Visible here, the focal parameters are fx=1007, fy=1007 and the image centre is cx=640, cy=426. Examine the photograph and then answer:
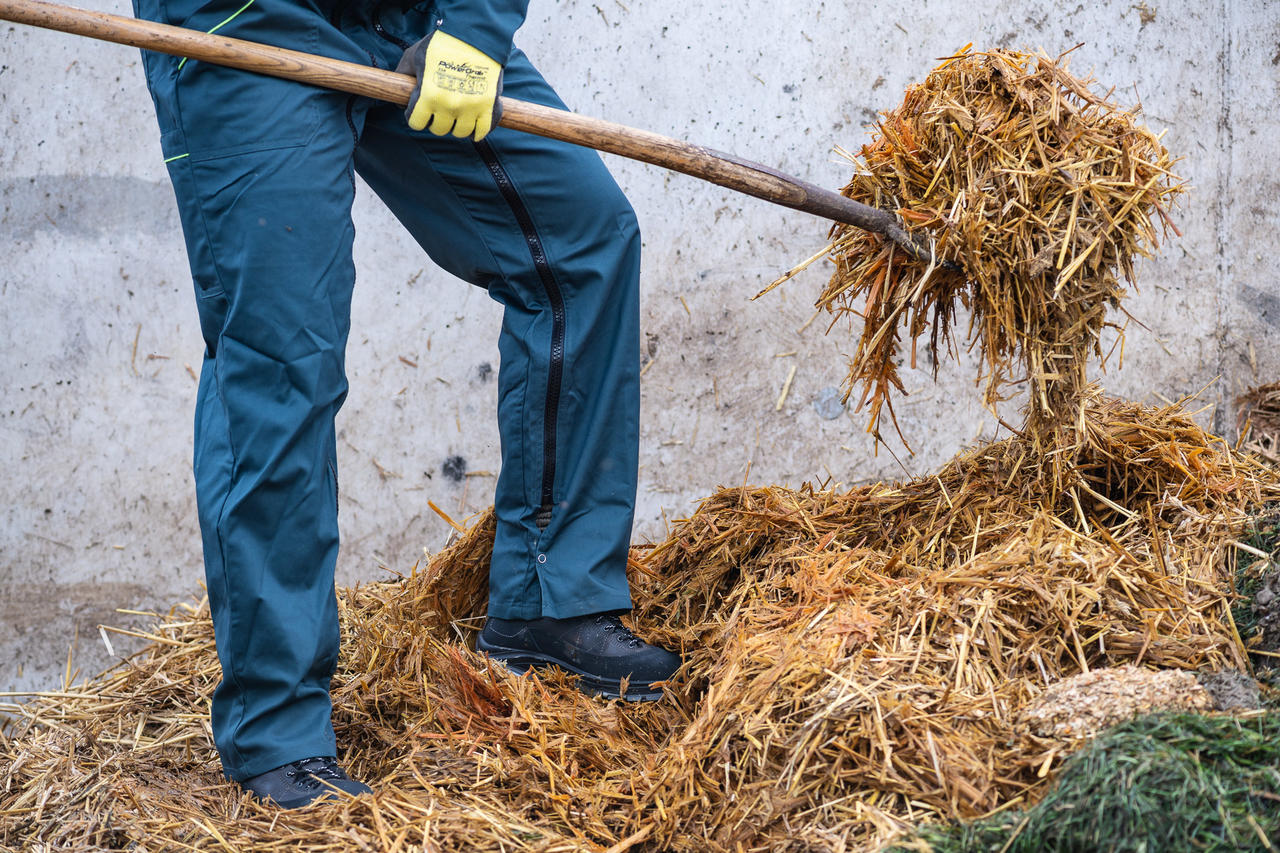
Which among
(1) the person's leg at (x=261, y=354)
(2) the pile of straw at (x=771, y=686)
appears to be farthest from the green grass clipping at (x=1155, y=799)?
(1) the person's leg at (x=261, y=354)

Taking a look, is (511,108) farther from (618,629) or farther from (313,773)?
(313,773)

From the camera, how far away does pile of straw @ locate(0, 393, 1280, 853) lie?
1.60m

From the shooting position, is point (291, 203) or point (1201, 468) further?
point (1201, 468)

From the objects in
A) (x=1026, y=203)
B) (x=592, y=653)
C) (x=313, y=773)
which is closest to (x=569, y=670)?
(x=592, y=653)

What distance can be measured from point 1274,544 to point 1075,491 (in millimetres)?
372

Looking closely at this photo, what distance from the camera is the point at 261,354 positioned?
1912 mm

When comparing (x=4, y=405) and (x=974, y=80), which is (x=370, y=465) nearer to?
(x=4, y=405)

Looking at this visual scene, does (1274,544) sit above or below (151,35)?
below

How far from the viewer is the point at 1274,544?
1900 mm

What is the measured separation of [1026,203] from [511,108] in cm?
105

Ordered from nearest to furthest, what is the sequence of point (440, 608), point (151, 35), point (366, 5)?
point (151, 35) < point (366, 5) < point (440, 608)

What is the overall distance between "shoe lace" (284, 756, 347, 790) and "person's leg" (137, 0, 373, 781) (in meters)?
0.02

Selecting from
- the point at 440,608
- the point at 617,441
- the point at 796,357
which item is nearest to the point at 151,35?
the point at 617,441

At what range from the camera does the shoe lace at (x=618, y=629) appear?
2.26 metres
